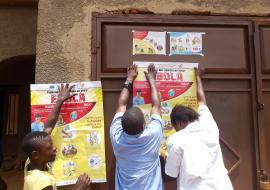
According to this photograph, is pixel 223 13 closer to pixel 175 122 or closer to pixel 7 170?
pixel 175 122

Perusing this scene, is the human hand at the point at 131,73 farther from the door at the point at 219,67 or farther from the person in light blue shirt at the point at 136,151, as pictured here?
the person in light blue shirt at the point at 136,151

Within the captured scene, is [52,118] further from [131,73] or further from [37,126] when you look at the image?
[131,73]

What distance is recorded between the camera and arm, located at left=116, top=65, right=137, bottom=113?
11.1ft

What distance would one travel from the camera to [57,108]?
3.29 m

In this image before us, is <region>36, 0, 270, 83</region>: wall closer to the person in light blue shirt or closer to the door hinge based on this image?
the person in light blue shirt

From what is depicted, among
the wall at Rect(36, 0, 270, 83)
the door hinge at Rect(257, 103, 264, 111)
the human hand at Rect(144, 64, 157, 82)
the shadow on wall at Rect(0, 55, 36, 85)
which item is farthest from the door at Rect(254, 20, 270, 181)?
the shadow on wall at Rect(0, 55, 36, 85)

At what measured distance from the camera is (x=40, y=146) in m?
2.54

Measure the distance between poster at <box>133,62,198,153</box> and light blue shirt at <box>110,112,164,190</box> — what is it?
1.84ft

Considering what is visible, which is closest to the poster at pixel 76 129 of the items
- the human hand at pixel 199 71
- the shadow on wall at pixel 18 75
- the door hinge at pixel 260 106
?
the human hand at pixel 199 71

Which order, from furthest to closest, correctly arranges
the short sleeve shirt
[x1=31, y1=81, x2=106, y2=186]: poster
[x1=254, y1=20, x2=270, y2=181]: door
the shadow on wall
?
1. the shadow on wall
2. [x1=254, y1=20, x2=270, y2=181]: door
3. [x1=31, y1=81, x2=106, y2=186]: poster
4. the short sleeve shirt

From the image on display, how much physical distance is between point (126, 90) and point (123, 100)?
116 millimetres

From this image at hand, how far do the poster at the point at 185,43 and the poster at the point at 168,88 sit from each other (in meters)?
0.14

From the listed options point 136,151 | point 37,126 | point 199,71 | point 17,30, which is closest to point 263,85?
point 199,71

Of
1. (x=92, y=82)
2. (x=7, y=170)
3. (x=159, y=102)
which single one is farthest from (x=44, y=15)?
(x=7, y=170)
